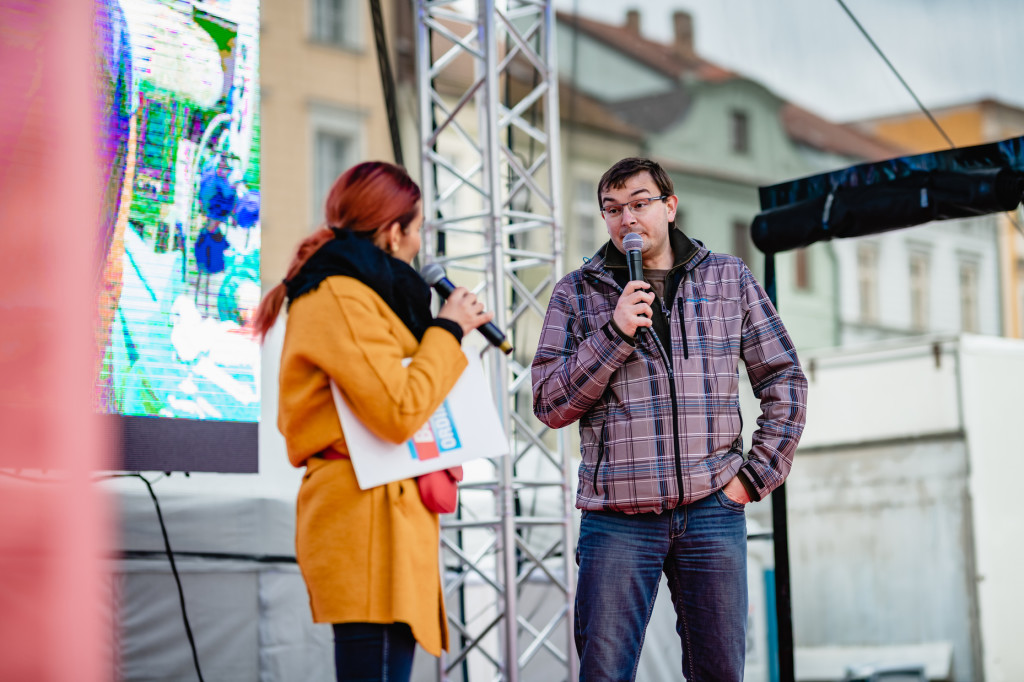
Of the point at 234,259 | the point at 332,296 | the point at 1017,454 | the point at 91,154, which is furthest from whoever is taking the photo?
the point at 1017,454

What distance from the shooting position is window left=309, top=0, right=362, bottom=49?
15.9m

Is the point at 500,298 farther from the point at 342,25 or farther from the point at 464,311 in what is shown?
the point at 342,25

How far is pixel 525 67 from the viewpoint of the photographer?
9.14 meters

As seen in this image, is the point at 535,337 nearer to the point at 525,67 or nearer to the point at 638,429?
the point at 525,67

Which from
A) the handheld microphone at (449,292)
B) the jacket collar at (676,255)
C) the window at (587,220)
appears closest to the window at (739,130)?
the window at (587,220)

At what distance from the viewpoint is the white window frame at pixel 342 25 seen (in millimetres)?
15914

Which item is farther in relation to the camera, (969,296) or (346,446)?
(969,296)

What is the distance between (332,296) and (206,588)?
2.97 meters

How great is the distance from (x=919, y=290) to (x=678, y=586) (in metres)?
14.6

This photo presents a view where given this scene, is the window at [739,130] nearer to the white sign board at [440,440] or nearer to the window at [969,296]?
the window at [969,296]

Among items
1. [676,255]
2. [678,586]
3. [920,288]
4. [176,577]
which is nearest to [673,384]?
[676,255]

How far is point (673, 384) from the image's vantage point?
2186 millimetres

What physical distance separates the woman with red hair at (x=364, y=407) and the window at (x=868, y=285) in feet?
49.2

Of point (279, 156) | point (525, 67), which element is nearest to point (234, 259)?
point (525, 67)
